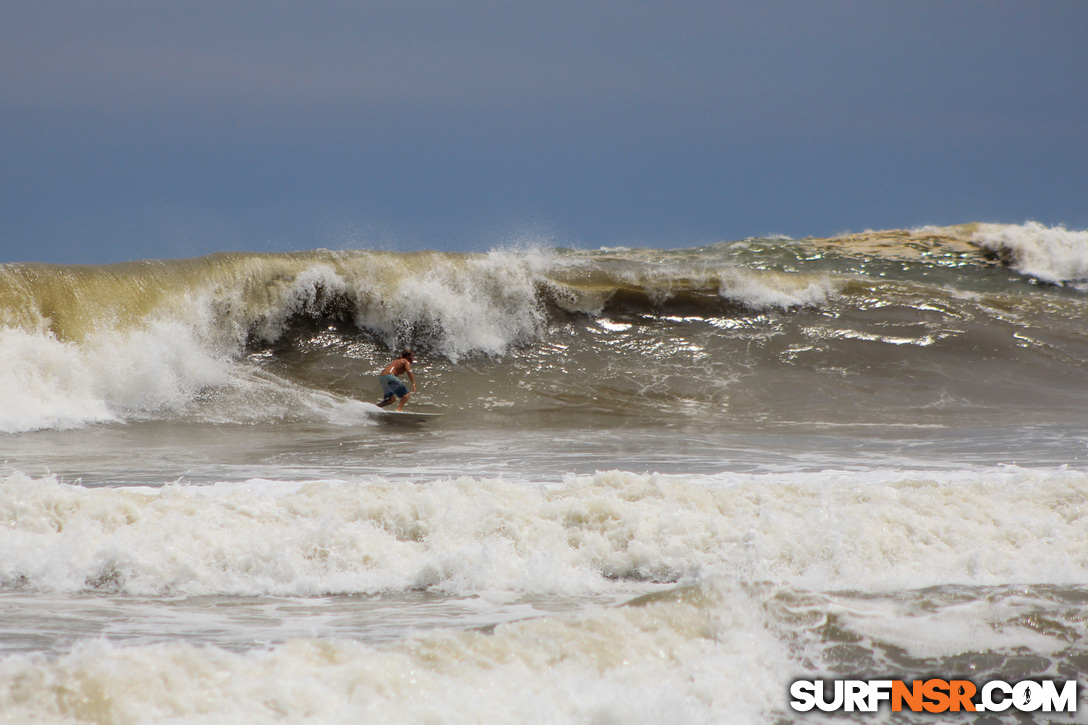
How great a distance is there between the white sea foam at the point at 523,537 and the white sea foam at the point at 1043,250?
19778 millimetres

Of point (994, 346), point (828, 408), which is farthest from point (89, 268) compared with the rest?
point (994, 346)

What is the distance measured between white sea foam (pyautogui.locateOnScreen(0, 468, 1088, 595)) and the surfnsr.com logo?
905 mm

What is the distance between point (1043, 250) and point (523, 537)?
23236 mm

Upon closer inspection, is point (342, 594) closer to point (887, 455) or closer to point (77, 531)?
point (77, 531)

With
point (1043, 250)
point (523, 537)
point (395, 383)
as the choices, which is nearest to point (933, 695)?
point (523, 537)

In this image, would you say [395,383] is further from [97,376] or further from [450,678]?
[450,678]

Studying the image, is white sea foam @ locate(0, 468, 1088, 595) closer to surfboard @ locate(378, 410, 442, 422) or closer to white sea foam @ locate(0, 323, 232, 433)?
surfboard @ locate(378, 410, 442, 422)

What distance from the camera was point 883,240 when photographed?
24.4 m

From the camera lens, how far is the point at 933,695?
2791mm

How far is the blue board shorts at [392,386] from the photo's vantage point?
10.3 m

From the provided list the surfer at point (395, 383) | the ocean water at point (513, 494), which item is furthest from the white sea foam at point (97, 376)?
the surfer at point (395, 383)

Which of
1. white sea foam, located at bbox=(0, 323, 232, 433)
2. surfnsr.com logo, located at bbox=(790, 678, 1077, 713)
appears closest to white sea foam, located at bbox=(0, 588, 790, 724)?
surfnsr.com logo, located at bbox=(790, 678, 1077, 713)

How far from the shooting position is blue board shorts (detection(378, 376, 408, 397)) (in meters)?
10.3

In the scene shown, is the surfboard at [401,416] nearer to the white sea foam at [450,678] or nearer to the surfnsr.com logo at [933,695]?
the white sea foam at [450,678]
